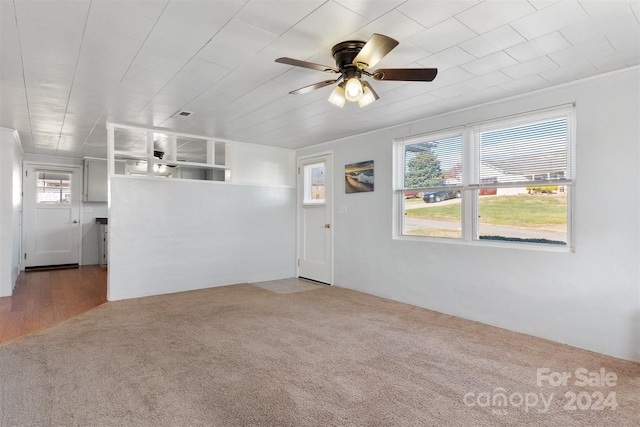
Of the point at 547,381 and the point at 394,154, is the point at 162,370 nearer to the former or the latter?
the point at 547,381

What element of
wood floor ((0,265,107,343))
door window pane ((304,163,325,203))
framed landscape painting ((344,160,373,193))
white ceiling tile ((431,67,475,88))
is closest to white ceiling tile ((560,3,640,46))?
white ceiling tile ((431,67,475,88))

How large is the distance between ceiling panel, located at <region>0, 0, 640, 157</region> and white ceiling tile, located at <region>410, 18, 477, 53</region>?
0.03 feet

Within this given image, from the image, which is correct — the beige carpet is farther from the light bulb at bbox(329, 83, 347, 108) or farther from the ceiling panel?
the ceiling panel

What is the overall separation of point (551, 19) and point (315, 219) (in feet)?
14.1

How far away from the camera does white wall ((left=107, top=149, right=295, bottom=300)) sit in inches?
183

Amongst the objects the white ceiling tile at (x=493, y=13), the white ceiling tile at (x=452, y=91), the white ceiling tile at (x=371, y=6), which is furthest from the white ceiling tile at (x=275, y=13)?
the white ceiling tile at (x=452, y=91)

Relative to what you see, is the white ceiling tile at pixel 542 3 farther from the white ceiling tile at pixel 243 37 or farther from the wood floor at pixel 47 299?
the wood floor at pixel 47 299

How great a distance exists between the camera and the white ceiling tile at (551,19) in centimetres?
196

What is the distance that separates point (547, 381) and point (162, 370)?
107 inches

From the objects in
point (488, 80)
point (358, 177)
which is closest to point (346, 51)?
point (488, 80)

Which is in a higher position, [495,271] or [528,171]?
[528,171]

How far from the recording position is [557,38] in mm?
2295

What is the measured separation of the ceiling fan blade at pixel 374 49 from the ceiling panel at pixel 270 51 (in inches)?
7.2

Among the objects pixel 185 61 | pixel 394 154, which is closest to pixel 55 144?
pixel 185 61
